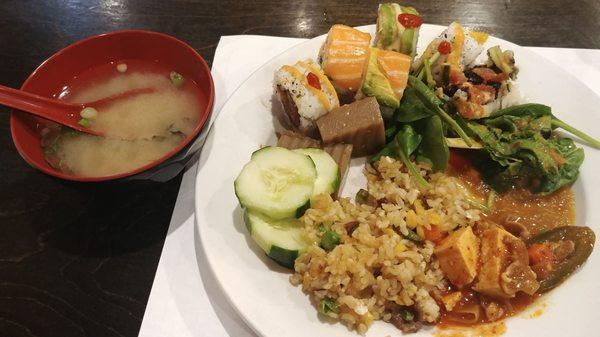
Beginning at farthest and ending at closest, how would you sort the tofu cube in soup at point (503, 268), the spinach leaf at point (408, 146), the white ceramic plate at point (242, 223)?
the spinach leaf at point (408, 146), the tofu cube in soup at point (503, 268), the white ceramic plate at point (242, 223)

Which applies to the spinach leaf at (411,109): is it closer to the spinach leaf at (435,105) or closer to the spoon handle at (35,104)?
the spinach leaf at (435,105)

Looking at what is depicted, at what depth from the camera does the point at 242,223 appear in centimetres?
239

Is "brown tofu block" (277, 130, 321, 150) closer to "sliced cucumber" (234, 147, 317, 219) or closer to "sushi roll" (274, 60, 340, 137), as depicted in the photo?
"sushi roll" (274, 60, 340, 137)

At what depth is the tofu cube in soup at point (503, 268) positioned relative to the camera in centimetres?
216

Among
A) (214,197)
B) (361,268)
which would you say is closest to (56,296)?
(214,197)

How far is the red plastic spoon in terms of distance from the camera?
2332 mm

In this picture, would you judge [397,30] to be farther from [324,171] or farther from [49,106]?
[49,106]

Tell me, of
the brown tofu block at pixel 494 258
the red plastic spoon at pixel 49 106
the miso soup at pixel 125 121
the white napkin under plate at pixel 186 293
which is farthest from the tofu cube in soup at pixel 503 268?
the red plastic spoon at pixel 49 106

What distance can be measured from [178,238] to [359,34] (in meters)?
1.73

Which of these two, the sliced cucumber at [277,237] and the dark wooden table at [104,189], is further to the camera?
the dark wooden table at [104,189]

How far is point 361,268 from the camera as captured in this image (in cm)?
214


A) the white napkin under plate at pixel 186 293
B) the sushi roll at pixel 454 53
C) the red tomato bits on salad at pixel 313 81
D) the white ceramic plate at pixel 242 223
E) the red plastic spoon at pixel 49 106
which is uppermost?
the sushi roll at pixel 454 53

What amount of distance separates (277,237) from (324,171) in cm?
47

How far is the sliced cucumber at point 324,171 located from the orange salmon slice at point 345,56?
0.59 m
